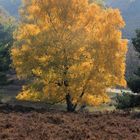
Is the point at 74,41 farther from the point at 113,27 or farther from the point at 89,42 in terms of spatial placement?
the point at 113,27

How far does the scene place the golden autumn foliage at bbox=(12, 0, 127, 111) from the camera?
1443 inches

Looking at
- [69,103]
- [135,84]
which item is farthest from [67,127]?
[69,103]

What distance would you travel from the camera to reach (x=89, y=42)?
3694 cm

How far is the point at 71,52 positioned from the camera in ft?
121

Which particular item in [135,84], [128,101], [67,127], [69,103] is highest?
[135,84]

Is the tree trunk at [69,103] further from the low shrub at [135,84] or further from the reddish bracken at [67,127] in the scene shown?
the reddish bracken at [67,127]

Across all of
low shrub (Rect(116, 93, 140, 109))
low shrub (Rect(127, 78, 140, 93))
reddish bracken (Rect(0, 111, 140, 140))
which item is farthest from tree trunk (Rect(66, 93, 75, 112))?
reddish bracken (Rect(0, 111, 140, 140))

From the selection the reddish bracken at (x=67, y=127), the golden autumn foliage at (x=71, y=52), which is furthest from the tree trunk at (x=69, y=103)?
the reddish bracken at (x=67, y=127)

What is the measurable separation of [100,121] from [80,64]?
1624cm

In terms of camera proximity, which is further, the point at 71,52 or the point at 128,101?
the point at 71,52

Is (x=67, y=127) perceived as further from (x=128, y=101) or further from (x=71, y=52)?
(x=71, y=52)

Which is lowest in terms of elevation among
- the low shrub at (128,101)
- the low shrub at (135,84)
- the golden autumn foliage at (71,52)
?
the low shrub at (128,101)

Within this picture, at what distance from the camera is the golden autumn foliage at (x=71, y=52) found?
3666 cm

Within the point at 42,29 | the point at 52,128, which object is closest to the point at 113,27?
the point at 42,29
